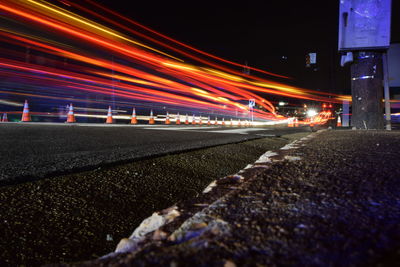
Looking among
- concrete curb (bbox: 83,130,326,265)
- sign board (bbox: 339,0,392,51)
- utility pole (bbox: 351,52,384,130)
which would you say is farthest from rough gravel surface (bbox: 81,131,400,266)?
sign board (bbox: 339,0,392,51)

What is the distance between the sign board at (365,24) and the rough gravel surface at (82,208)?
7.21 meters

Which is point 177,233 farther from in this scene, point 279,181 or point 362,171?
point 362,171

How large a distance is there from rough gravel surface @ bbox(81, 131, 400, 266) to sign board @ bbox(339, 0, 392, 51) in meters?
7.71

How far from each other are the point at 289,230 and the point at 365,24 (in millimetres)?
8647

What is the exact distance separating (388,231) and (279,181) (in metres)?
0.64

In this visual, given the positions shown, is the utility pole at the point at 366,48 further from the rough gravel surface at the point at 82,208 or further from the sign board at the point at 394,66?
the sign board at the point at 394,66

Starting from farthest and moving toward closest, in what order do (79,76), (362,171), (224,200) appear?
(79,76) → (362,171) → (224,200)

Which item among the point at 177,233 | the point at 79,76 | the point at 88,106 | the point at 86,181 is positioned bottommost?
the point at 86,181

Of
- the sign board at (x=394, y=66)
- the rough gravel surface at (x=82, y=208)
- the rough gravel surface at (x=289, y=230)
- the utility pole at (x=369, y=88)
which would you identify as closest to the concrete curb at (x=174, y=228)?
the rough gravel surface at (x=289, y=230)

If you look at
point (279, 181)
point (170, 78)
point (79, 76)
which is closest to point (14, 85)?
point (79, 76)

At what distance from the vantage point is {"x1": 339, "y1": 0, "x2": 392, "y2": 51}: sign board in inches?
277

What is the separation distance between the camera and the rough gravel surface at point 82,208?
1.45 m

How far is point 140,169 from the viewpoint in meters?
2.61

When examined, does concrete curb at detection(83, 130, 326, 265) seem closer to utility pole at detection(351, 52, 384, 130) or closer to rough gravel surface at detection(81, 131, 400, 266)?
rough gravel surface at detection(81, 131, 400, 266)
